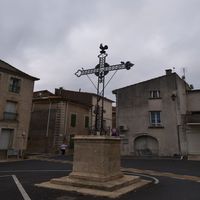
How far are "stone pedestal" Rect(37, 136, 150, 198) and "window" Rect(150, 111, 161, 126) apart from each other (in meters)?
16.4

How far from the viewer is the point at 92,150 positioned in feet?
27.7

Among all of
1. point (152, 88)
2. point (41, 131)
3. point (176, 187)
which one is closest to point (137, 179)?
point (176, 187)

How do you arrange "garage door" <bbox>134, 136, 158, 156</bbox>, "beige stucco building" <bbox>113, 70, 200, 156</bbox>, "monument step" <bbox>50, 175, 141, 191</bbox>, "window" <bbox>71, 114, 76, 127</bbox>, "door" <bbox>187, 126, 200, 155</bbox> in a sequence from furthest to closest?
"window" <bbox>71, 114, 76, 127</bbox>, "garage door" <bbox>134, 136, 158, 156</bbox>, "beige stucco building" <bbox>113, 70, 200, 156</bbox>, "door" <bbox>187, 126, 200, 155</bbox>, "monument step" <bbox>50, 175, 141, 191</bbox>

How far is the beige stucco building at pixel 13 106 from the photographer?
23.9 m

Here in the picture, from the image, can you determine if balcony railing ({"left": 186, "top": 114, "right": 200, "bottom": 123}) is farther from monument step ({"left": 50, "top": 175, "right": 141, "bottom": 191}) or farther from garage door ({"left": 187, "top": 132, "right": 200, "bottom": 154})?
monument step ({"left": 50, "top": 175, "right": 141, "bottom": 191})

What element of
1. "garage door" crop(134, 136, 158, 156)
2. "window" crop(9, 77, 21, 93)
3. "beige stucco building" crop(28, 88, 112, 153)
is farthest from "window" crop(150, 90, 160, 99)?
"window" crop(9, 77, 21, 93)

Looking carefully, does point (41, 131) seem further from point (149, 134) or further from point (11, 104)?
point (149, 134)

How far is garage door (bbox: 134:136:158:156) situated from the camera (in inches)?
975

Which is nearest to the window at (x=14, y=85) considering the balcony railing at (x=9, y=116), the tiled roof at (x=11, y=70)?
the tiled roof at (x=11, y=70)

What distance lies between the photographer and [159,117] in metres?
24.9

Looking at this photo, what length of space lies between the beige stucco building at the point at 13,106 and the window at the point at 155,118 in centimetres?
1303

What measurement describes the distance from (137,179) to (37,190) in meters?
3.65

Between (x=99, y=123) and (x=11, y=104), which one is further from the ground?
(x=11, y=104)

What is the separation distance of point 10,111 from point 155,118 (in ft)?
48.1
